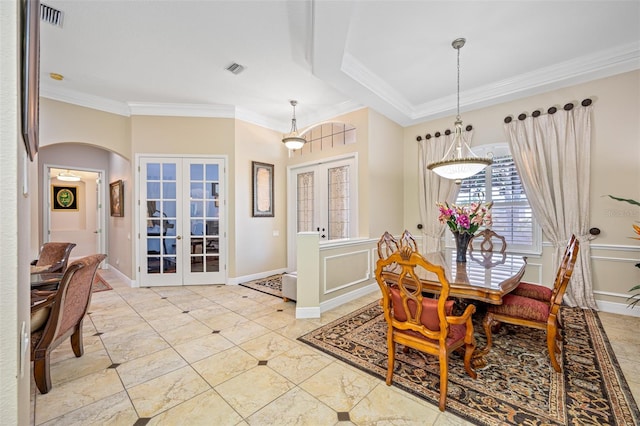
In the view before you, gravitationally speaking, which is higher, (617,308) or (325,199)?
(325,199)

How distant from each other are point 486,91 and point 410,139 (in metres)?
1.46

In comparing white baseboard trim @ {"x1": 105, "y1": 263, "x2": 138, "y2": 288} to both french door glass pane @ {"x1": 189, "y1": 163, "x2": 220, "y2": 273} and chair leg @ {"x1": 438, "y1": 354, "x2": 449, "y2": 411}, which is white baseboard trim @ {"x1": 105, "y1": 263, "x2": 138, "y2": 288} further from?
chair leg @ {"x1": 438, "y1": 354, "x2": 449, "y2": 411}

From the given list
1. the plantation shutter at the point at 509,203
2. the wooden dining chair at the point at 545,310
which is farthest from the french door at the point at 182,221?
the plantation shutter at the point at 509,203

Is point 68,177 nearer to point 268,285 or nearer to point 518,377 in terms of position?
point 268,285

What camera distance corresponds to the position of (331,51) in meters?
3.09

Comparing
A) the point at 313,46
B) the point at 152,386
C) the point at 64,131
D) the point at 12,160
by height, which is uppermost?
the point at 313,46

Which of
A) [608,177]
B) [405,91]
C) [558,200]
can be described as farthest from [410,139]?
[608,177]

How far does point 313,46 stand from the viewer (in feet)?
9.91

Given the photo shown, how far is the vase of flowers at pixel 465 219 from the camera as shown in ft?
9.62

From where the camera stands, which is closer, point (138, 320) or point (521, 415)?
point (521, 415)

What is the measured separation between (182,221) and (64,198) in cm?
545

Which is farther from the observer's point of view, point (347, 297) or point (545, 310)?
point (347, 297)

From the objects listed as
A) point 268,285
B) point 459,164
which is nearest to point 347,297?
point 268,285

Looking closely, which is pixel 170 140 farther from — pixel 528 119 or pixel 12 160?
pixel 528 119
